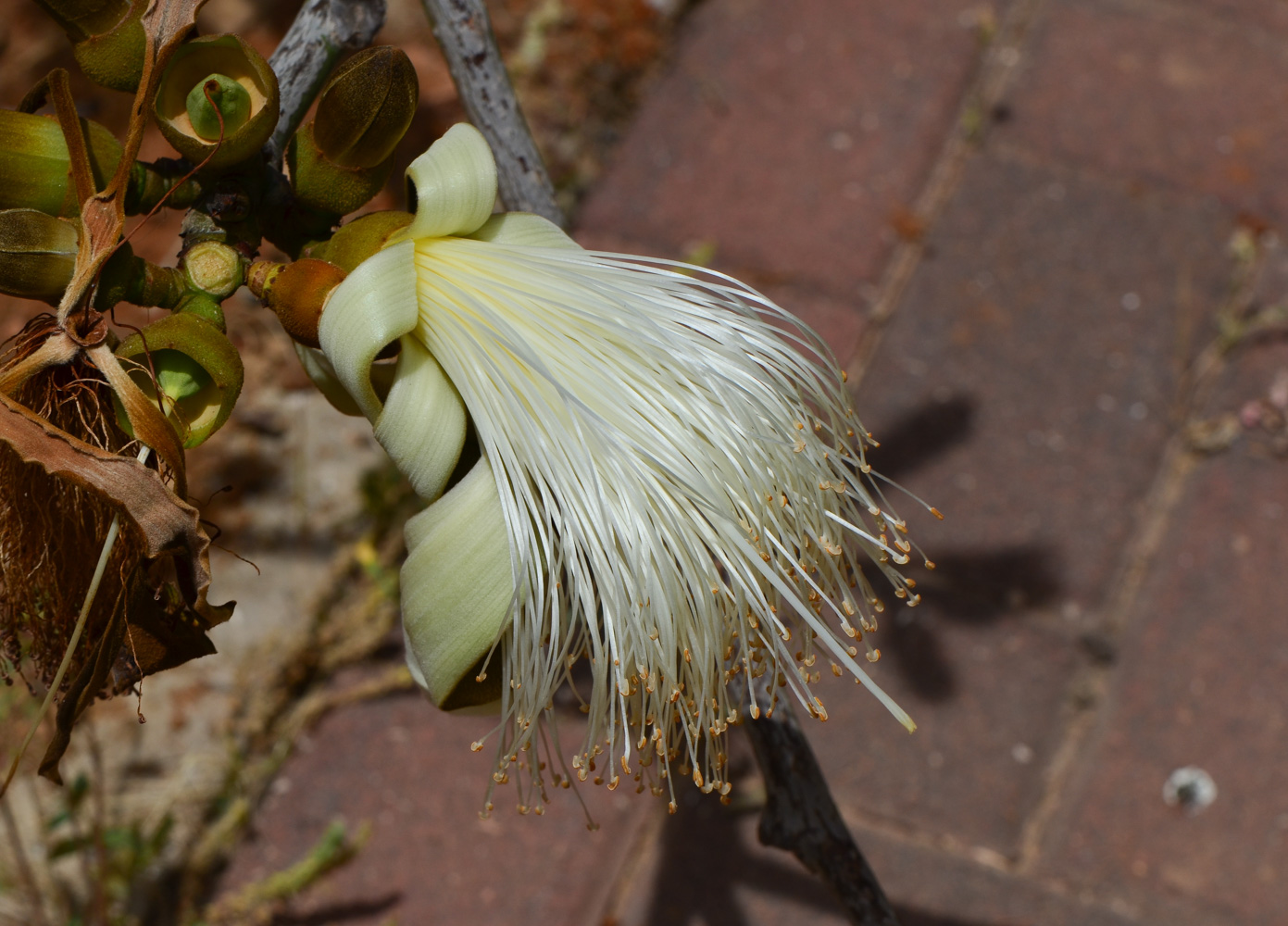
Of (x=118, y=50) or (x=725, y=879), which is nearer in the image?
(x=118, y=50)

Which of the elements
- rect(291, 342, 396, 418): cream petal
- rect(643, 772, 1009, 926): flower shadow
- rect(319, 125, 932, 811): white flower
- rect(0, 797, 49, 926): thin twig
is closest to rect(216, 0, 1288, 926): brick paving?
rect(643, 772, 1009, 926): flower shadow

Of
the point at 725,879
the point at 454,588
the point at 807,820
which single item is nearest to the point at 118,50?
the point at 454,588

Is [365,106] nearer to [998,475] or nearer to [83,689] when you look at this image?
[83,689]

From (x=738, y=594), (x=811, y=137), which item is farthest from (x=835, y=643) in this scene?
(x=811, y=137)

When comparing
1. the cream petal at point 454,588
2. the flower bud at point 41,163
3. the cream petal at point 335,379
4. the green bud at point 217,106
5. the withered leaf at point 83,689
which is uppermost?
the green bud at point 217,106

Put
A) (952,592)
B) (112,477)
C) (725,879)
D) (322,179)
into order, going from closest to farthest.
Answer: (112,477), (322,179), (725,879), (952,592)

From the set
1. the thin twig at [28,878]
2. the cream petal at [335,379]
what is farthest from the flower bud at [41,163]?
the thin twig at [28,878]

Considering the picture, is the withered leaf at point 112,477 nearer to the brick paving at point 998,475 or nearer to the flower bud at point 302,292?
the flower bud at point 302,292
